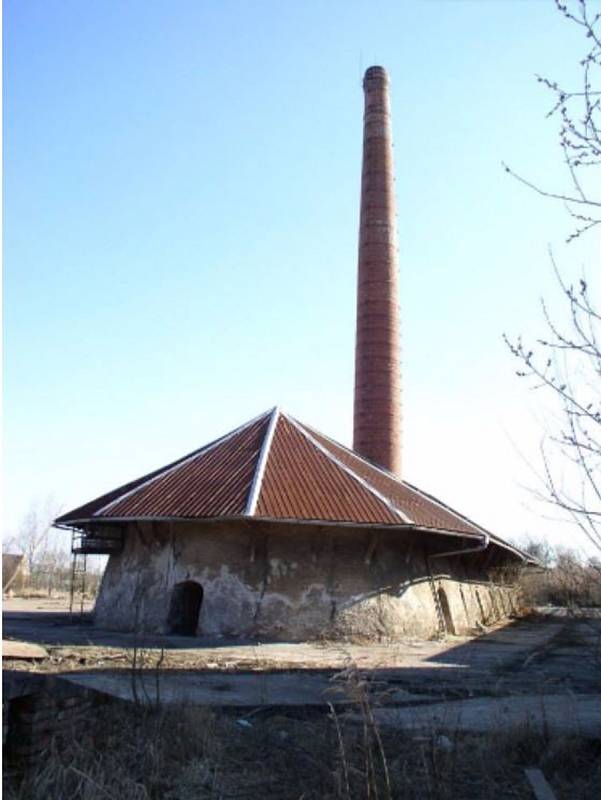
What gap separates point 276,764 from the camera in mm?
5480

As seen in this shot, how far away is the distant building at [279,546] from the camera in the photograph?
15.2 metres

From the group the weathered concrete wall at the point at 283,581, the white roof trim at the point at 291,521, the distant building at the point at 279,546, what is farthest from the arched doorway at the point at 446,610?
the white roof trim at the point at 291,521

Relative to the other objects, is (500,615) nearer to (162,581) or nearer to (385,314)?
(385,314)

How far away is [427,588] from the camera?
1725 centimetres

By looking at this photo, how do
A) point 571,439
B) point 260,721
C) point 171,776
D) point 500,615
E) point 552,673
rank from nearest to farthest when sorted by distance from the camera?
1. point 571,439
2. point 171,776
3. point 260,721
4. point 552,673
5. point 500,615

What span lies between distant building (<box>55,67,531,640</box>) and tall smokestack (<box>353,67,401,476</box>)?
321 cm

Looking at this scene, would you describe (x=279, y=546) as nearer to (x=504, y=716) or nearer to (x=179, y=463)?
(x=179, y=463)

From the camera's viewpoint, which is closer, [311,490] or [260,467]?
[311,490]

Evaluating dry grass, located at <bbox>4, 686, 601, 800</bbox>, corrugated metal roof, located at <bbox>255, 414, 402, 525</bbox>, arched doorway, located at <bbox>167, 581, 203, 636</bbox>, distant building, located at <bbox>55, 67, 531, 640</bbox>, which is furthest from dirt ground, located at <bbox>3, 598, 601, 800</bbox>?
arched doorway, located at <bbox>167, 581, 203, 636</bbox>

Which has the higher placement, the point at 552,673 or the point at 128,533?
the point at 128,533

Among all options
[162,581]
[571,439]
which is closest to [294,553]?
[162,581]

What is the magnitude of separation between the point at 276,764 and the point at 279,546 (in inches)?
400

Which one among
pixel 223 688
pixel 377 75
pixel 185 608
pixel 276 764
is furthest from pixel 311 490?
pixel 377 75

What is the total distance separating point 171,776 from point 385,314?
20.3 m
